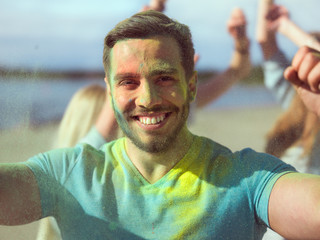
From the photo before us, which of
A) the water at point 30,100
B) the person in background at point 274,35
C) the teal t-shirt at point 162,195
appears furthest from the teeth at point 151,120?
the person in background at point 274,35

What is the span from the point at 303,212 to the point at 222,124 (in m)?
0.43

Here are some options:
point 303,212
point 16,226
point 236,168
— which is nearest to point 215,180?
point 236,168

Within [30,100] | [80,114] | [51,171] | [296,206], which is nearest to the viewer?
[296,206]

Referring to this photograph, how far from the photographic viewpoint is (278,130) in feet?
3.33

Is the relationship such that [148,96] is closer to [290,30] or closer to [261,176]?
[261,176]

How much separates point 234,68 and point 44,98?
17.7 inches

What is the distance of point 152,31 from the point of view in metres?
0.78

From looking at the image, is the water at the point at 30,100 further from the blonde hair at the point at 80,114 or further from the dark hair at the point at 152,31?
the dark hair at the point at 152,31

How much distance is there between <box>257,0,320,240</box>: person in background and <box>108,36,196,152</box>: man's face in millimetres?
262

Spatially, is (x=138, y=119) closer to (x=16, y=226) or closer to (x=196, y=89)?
(x=196, y=89)

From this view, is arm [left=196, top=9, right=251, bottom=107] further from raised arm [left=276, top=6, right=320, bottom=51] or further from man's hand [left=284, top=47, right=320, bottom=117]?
man's hand [left=284, top=47, right=320, bottom=117]

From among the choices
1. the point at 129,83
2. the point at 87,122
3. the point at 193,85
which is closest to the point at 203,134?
the point at 193,85

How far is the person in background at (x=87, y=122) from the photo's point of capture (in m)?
0.97

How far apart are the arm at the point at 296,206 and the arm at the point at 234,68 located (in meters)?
0.28
